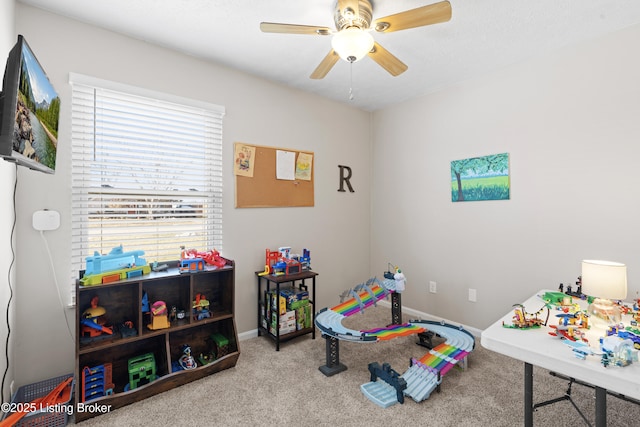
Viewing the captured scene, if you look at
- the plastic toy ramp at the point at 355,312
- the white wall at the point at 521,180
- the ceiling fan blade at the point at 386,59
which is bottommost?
the plastic toy ramp at the point at 355,312

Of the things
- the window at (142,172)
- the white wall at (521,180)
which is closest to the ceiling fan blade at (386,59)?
the white wall at (521,180)

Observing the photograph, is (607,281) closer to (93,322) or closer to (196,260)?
(196,260)

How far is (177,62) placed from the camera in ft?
8.05

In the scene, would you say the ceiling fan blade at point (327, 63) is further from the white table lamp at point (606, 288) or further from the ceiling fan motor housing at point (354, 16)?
the white table lamp at point (606, 288)

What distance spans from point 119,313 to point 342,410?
1643 millimetres

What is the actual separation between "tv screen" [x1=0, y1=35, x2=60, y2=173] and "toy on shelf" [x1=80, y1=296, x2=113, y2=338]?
95 centimetres

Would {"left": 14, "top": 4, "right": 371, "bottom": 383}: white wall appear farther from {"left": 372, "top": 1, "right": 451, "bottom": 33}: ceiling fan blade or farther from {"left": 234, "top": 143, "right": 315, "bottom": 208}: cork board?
{"left": 372, "top": 1, "right": 451, "bottom": 33}: ceiling fan blade

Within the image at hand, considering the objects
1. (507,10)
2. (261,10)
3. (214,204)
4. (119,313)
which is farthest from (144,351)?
(507,10)

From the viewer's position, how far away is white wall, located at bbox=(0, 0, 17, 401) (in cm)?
161

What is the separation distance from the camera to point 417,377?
6.72 ft

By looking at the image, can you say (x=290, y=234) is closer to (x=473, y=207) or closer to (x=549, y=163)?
(x=473, y=207)

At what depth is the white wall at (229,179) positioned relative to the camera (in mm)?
1919

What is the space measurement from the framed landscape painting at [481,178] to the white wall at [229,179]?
1.15 metres

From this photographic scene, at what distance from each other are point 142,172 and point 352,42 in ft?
5.81
